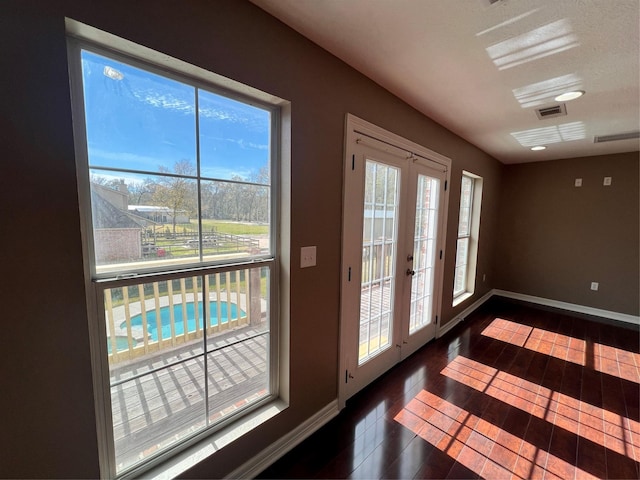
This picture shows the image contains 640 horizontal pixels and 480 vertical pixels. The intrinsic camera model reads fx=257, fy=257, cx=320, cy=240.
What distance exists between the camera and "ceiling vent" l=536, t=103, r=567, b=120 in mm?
2189

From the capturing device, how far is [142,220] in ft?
3.50

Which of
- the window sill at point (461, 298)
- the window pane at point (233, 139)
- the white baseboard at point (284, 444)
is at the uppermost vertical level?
the window pane at point (233, 139)

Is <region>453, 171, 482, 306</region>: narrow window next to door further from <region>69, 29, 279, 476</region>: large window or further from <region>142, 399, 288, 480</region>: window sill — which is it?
<region>69, 29, 279, 476</region>: large window

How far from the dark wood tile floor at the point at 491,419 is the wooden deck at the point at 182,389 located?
1.64ft

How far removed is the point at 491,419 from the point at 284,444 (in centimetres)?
149

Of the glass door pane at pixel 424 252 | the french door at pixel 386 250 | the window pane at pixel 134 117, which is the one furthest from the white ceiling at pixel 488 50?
the glass door pane at pixel 424 252

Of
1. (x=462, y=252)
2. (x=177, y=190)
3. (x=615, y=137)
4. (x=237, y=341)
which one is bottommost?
(x=237, y=341)

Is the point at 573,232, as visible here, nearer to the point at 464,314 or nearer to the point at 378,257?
the point at 464,314

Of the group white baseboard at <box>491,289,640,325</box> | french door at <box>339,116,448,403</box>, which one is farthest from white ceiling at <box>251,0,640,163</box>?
white baseboard at <box>491,289,640,325</box>

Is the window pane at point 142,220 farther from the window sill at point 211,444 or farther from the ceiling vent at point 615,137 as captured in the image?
the ceiling vent at point 615,137

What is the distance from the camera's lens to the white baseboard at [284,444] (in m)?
1.40

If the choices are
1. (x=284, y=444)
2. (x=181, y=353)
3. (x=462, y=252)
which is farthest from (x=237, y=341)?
(x=462, y=252)

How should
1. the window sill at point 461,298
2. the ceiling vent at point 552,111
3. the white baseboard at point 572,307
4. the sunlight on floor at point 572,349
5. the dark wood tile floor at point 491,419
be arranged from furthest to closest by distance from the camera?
the white baseboard at point 572,307, the window sill at point 461,298, the sunlight on floor at point 572,349, the ceiling vent at point 552,111, the dark wood tile floor at point 491,419

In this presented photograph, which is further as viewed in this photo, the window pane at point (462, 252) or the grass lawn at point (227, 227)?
the window pane at point (462, 252)
